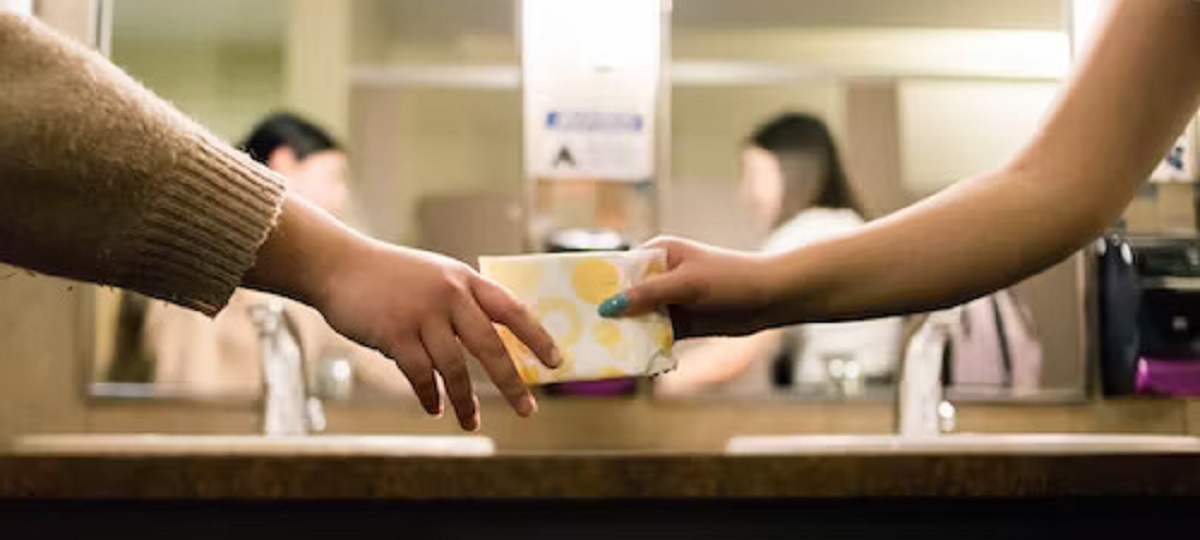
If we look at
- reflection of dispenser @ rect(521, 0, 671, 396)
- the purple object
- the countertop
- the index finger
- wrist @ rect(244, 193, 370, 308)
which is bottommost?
the purple object

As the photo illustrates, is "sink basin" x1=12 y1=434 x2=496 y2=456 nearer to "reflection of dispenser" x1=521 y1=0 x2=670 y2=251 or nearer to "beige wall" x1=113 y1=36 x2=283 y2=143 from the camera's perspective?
"reflection of dispenser" x1=521 y1=0 x2=670 y2=251

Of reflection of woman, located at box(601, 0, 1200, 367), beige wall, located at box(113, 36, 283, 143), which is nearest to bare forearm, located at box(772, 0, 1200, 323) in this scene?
reflection of woman, located at box(601, 0, 1200, 367)

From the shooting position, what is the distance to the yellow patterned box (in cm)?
99

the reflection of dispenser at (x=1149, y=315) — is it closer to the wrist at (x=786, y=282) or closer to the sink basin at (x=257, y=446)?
the sink basin at (x=257, y=446)

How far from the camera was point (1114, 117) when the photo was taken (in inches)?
44.3

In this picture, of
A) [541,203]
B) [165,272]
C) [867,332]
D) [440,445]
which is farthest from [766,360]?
[165,272]

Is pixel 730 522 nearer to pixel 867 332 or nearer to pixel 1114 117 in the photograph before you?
pixel 1114 117

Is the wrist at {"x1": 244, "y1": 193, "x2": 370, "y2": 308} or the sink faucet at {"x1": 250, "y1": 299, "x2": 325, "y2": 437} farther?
the sink faucet at {"x1": 250, "y1": 299, "x2": 325, "y2": 437}

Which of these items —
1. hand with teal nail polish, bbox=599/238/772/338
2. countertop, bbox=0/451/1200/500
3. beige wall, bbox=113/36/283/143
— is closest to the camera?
hand with teal nail polish, bbox=599/238/772/338

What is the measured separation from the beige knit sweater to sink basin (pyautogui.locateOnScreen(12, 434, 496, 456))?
12.8 inches

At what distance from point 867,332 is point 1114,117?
1.82 metres

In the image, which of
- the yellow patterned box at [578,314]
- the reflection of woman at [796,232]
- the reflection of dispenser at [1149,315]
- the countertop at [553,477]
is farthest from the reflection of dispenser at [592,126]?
the yellow patterned box at [578,314]

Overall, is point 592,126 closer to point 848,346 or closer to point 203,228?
point 848,346

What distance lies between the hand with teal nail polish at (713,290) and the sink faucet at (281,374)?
1172 millimetres
